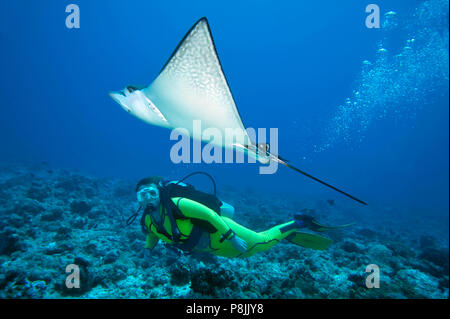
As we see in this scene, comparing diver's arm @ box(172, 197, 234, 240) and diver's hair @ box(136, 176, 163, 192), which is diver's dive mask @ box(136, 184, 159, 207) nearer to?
diver's hair @ box(136, 176, 163, 192)

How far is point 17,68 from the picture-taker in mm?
75312

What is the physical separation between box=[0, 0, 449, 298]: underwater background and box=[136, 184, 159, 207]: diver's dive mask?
49.5 inches

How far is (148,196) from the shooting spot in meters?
3.31

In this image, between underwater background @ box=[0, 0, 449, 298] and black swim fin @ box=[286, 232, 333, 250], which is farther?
black swim fin @ box=[286, 232, 333, 250]

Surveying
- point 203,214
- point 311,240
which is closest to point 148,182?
point 203,214

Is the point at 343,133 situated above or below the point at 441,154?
above

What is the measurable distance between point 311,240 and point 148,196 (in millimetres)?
3683

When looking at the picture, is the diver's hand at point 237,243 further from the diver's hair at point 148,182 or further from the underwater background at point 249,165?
the diver's hair at point 148,182

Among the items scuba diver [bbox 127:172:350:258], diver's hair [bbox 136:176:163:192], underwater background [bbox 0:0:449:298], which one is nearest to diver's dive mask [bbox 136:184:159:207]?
scuba diver [bbox 127:172:350:258]

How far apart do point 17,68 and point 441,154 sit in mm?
169931

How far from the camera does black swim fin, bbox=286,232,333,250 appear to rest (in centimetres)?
438

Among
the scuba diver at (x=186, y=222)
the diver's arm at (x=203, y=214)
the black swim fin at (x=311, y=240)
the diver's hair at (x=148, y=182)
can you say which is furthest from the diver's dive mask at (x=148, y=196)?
the black swim fin at (x=311, y=240)

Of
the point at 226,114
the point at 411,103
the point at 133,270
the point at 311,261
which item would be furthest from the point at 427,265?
the point at 411,103
